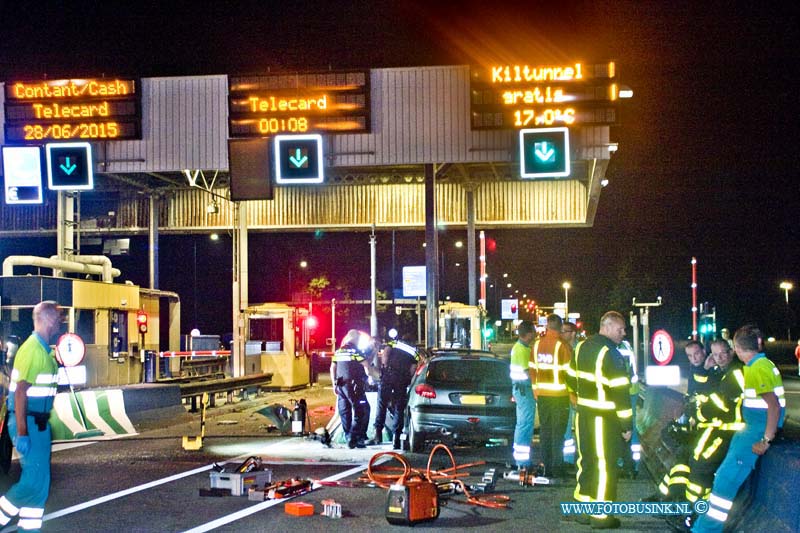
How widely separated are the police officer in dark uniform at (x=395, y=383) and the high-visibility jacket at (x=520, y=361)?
97.3 inches

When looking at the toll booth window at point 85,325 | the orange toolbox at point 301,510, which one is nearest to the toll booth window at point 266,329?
the toll booth window at point 85,325

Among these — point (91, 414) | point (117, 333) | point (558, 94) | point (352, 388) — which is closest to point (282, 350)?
point (117, 333)

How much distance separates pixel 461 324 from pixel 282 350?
1097cm

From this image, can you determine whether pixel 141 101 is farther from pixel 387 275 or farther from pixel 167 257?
pixel 387 275

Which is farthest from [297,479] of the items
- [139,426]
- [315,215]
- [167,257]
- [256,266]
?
[256,266]

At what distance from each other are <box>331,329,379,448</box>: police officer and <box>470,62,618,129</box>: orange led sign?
863 cm

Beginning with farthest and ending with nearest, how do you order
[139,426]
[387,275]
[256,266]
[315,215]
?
[387,275] < [256,266] < [315,215] < [139,426]

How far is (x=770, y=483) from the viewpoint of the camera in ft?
22.4

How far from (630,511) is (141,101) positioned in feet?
56.8

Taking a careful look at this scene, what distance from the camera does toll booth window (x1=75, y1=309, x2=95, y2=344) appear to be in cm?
2106

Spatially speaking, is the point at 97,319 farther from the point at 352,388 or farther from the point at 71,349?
the point at 352,388

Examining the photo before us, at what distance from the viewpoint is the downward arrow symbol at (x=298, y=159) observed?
2016cm

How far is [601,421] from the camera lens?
7957 millimetres

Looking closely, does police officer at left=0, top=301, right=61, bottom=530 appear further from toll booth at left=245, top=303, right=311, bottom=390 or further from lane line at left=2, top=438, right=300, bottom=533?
toll booth at left=245, top=303, right=311, bottom=390
